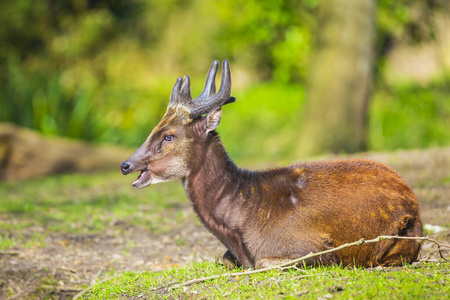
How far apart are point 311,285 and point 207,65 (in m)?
18.6

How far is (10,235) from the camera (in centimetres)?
697

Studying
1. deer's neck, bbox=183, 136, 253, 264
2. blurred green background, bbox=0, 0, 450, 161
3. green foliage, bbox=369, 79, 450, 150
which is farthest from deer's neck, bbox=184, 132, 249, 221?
green foliage, bbox=369, 79, 450, 150

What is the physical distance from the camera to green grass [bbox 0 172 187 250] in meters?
7.30

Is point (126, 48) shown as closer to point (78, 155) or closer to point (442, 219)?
point (78, 155)

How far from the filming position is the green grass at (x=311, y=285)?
3906 millimetres

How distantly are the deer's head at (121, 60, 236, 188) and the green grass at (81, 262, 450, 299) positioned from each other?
0.79 meters

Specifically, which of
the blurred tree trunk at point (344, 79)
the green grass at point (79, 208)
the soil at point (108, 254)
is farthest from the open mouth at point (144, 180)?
the blurred tree trunk at point (344, 79)

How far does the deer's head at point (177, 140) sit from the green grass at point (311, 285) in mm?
786

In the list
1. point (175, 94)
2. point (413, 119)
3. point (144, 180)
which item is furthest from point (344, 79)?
point (144, 180)

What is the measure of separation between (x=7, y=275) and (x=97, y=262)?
2.91 feet

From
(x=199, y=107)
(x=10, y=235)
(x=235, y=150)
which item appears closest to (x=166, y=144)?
(x=199, y=107)

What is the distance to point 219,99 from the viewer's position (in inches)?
183

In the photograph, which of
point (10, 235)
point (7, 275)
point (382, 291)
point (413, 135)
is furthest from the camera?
point (413, 135)

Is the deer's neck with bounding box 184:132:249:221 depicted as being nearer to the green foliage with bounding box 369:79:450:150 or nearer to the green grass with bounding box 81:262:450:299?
the green grass with bounding box 81:262:450:299
